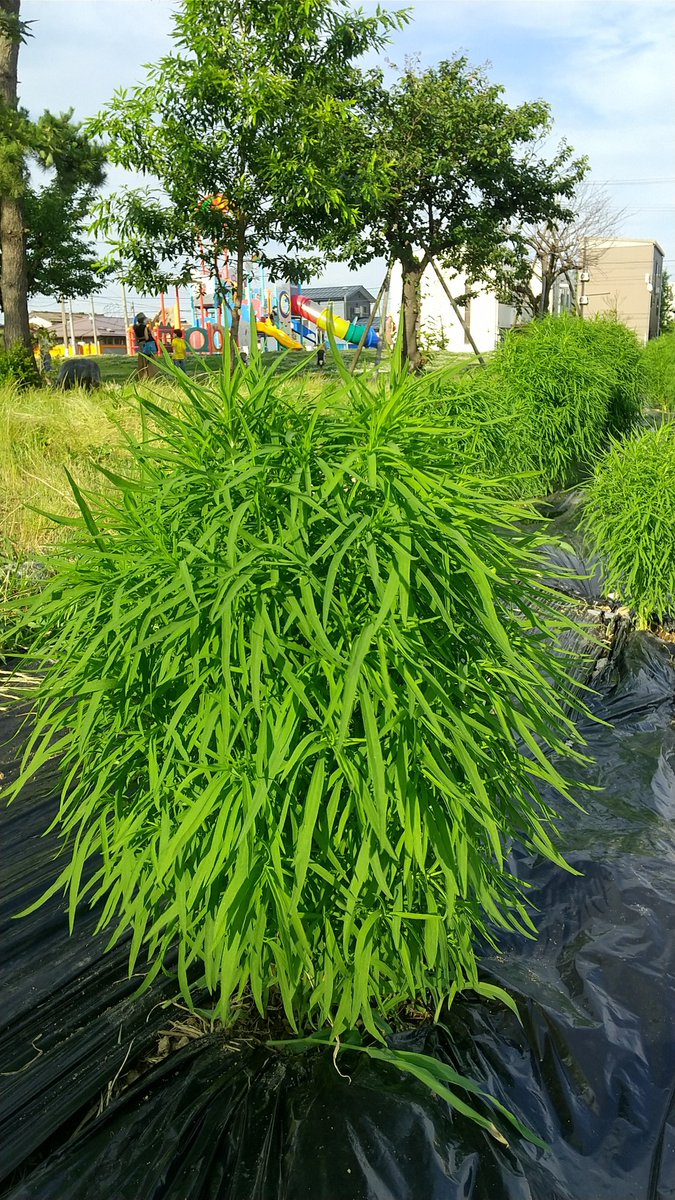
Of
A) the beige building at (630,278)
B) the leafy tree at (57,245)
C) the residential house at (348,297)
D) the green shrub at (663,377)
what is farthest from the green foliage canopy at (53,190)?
the residential house at (348,297)

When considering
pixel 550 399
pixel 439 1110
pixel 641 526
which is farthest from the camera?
pixel 550 399

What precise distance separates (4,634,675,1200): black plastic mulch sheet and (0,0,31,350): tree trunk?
492 inches

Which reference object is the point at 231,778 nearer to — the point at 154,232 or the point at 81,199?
the point at 154,232

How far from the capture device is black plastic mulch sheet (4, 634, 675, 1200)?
136 centimetres

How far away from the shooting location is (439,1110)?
1452 mm

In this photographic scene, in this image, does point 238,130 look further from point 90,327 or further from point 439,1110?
point 90,327

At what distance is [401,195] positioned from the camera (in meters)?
14.8

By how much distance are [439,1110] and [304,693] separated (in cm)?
76

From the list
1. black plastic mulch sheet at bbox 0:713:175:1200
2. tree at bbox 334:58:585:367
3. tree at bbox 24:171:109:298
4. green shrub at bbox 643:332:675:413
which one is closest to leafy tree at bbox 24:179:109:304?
tree at bbox 24:171:109:298

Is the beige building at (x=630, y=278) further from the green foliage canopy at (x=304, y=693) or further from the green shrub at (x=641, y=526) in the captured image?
the green foliage canopy at (x=304, y=693)

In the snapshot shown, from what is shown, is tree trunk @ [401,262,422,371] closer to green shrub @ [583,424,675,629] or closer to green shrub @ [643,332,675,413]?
green shrub @ [643,332,675,413]

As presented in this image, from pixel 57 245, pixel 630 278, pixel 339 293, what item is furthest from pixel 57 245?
pixel 339 293

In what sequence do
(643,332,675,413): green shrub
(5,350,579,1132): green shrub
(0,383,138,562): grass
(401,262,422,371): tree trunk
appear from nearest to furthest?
1. (5,350,579,1132): green shrub
2. (0,383,138,562): grass
3. (401,262,422,371): tree trunk
4. (643,332,675,413): green shrub

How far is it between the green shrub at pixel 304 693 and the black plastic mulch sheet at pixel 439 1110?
140 mm
